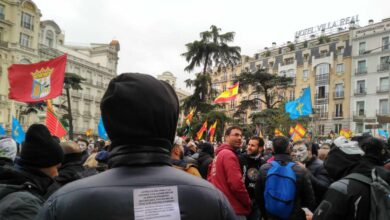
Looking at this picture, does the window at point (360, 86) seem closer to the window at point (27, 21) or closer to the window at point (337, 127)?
the window at point (337, 127)

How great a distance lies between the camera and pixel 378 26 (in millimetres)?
46250

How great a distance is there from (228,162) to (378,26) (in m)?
47.7

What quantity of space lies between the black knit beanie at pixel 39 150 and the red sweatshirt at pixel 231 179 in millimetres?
2431

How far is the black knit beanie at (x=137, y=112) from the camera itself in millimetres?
1549

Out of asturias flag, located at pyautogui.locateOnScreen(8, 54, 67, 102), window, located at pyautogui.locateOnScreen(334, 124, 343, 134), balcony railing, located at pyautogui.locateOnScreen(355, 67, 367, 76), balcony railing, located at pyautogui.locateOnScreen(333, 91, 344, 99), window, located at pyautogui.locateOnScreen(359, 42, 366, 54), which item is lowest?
window, located at pyautogui.locateOnScreen(334, 124, 343, 134)

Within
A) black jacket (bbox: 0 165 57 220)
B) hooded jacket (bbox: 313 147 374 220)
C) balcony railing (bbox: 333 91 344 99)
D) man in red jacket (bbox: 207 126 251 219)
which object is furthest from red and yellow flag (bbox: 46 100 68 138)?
balcony railing (bbox: 333 91 344 99)

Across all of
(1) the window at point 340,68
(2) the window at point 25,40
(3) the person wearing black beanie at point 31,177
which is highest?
(2) the window at point 25,40

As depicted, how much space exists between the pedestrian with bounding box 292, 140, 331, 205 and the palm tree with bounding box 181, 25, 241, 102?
21049 mm

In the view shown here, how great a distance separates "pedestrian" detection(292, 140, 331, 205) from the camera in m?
5.10

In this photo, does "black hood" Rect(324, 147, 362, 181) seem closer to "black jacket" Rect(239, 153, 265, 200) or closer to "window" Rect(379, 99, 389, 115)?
"black jacket" Rect(239, 153, 265, 200)

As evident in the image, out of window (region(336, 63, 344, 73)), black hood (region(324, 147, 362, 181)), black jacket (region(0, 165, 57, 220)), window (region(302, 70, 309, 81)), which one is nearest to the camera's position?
black jacket (region(0, 165, 57, 220))

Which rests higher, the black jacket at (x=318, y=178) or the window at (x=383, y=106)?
the window at (x=383, y=106)

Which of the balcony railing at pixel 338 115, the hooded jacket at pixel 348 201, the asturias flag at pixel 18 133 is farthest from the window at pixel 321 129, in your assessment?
the hooded jacket at pixel 348 201

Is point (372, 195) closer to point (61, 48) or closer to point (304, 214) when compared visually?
point (304, 214)
